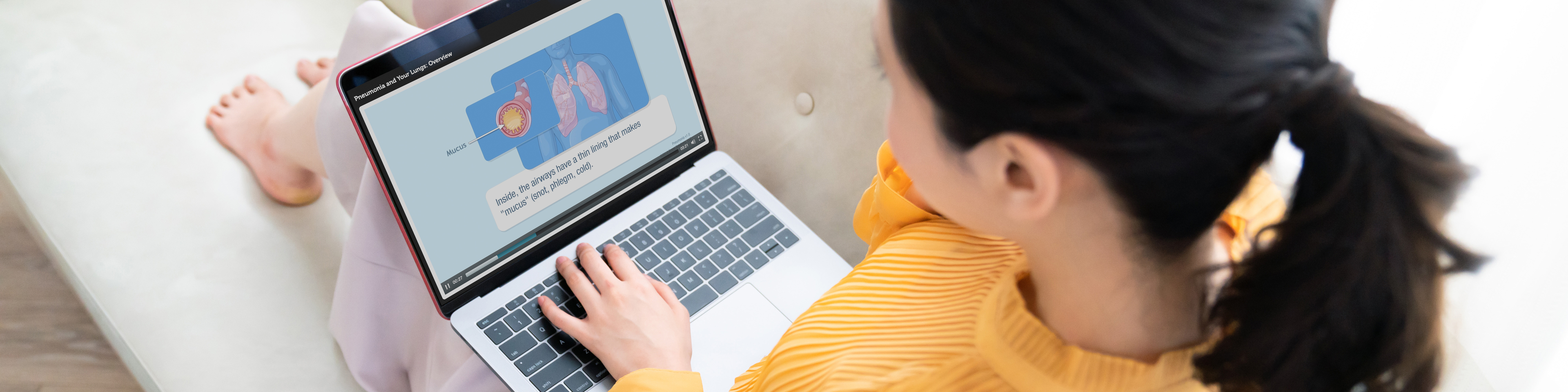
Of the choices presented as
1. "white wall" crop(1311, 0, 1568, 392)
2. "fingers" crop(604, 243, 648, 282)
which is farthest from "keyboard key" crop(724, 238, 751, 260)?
"white wall" crop(1311, 0, 1568, 392)

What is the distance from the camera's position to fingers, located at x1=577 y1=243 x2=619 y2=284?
0.79m

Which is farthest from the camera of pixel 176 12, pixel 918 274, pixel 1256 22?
pixel 176 12

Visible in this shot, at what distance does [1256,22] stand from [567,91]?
0.58 metres

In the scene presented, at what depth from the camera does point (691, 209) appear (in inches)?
35.6

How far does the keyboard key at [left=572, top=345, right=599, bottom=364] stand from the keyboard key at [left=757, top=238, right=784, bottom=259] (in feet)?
0.71

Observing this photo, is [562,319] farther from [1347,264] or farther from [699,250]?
[1347,264]

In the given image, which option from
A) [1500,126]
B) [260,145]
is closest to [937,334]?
[1500,126]

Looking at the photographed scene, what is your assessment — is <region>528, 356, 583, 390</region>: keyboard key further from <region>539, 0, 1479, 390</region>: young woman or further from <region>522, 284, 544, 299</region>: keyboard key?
<region>539, 0, 1479, 390</region>: young woman

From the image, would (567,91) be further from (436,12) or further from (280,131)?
(280,131)

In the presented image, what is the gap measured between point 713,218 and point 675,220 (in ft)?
0.14

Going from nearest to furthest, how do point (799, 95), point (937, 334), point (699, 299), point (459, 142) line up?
point (937, 334), point (459, 142), point (699, 299), point (799, 95)

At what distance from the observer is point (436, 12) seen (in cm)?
96

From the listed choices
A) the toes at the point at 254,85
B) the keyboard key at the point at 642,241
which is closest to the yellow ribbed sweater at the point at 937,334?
the keyboard key at the point at 642,241

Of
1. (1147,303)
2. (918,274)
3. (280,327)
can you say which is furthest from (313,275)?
(1147,303)
